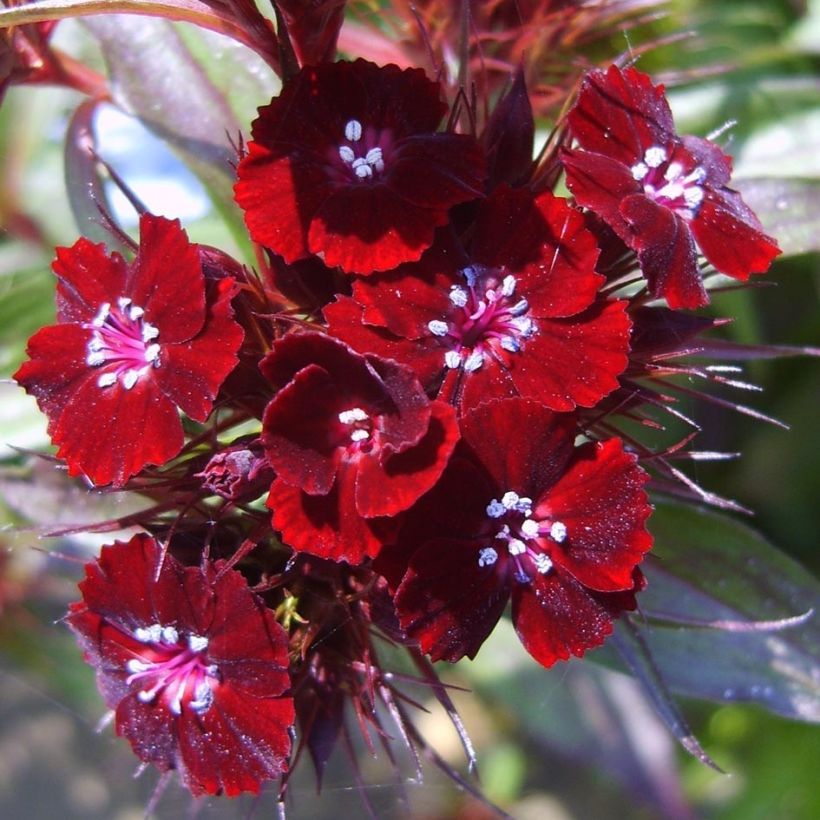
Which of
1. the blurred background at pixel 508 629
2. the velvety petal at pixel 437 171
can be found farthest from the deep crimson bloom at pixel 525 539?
the blurred background at pixel 508 629

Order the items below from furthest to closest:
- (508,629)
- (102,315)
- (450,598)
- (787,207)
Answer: (508,629), (787,207), (102,315), (450,598)

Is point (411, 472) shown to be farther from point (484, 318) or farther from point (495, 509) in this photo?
point (484, 318)

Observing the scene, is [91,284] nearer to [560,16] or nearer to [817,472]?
[560,16]

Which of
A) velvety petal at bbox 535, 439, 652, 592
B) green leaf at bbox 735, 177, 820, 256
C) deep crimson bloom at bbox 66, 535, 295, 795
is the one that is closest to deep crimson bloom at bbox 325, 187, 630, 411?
velvety petal at bbox 535, 439, 652, 592

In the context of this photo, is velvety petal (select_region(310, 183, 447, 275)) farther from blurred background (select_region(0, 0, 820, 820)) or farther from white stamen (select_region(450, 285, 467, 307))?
blurred background (select_region(0, 0, 820, 820))

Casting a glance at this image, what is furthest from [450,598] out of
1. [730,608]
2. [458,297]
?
[730,608]

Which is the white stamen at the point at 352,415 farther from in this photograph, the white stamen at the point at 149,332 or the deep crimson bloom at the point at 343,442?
the white stamen at the point at 149,332

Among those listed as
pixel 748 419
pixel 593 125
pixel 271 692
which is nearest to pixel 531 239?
pixel 593 125

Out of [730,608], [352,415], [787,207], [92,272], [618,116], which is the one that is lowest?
[730,608]

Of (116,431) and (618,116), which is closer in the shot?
(116,431)
